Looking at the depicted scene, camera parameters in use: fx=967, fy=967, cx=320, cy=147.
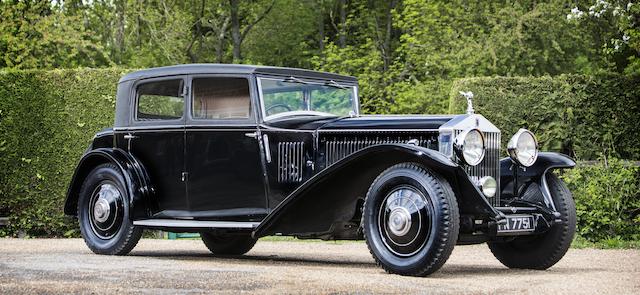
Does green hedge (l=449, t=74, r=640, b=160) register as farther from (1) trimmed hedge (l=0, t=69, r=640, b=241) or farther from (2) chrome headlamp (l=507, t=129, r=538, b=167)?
(2) chrome headlamp (l=507, t=129, r=538, b=167)

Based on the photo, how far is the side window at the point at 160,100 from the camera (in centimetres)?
912

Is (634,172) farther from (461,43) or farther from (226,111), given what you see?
(461,43)

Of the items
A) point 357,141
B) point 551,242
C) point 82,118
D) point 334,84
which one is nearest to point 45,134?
point 82,118

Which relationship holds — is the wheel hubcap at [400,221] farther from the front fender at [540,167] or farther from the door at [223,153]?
the door at [223,153]

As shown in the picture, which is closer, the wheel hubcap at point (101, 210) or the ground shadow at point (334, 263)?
the ground shadow at point (334, 263)

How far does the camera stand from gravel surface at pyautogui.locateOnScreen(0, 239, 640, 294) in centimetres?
612

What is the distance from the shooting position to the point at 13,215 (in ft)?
42.4

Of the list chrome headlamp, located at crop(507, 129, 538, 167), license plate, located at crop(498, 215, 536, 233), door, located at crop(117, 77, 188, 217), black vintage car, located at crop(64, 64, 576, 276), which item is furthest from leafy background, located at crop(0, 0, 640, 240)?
license plate, located at crop(498, 215, 536, 233)

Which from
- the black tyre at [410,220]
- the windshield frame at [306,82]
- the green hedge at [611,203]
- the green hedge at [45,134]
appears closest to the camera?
the black tyre at [410,220]

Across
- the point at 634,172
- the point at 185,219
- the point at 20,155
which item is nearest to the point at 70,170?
the point at 20,155

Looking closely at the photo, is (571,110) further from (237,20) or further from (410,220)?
(237,20)

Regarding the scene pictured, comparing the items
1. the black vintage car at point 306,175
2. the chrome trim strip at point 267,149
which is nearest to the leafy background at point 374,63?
the black vintage car at point 306,175

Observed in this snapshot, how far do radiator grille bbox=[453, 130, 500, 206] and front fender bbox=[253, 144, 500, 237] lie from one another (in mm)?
474

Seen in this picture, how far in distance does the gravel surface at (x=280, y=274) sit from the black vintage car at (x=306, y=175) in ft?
0.98
